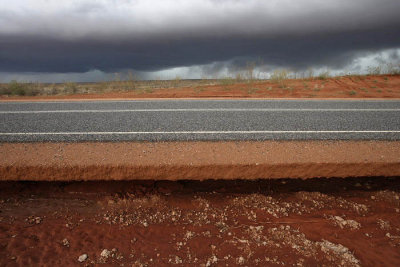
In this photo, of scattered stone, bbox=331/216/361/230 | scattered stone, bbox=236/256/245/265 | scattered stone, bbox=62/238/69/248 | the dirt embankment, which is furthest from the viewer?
the dirt embankment

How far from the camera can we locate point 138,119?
555cm

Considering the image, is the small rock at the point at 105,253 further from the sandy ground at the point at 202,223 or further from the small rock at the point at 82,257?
the small rock at the point at 82,257

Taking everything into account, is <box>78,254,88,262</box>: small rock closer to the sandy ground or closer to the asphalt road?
the sandy ground

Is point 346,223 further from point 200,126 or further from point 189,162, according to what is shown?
point 200,126

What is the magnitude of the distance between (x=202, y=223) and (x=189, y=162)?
26.2 inches

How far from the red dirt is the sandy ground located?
32.3 ft

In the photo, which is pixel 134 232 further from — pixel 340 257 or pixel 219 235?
pixel 340 257

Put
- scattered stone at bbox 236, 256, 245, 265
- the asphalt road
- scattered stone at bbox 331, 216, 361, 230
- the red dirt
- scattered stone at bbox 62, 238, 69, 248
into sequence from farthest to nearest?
the red dirt
the asphalt road
scattered stone at bbox 331, 216, 361, 230
scattered stone at bbox 62, 238, 69, 248
scattered stone at bbox 236, 256, 245, 265

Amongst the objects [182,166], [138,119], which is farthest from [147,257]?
[138,119]

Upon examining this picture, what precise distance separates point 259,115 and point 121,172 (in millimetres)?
3866

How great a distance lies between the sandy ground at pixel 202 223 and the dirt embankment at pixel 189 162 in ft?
1.05

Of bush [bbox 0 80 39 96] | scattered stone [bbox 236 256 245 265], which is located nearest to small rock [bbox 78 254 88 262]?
scattered stone [bbox 236 256 245 265]

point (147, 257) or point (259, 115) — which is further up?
point (259, 115)

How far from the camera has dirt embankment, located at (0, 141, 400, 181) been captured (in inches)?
120
